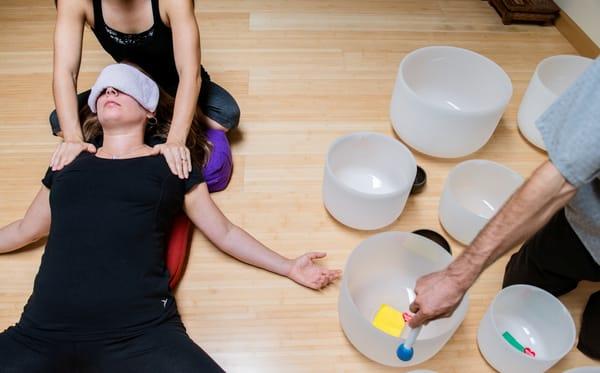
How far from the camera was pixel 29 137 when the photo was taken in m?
1.59

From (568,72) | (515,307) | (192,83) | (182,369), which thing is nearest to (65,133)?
(192,83)

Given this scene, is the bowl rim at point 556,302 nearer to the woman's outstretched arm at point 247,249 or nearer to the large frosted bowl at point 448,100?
the woman's outstretched arm at point 247,249

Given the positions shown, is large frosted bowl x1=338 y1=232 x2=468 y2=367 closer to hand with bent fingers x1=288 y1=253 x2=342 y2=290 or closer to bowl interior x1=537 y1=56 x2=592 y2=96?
hand with bent fingers x1=288 y1=253 x2=342 y2=290

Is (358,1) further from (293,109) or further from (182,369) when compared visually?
(182,369)

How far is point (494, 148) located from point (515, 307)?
61 cm

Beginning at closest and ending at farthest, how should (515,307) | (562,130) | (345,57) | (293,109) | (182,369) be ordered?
(562,130)
(182,369)
(515,307)
(293,109)
(345,57)

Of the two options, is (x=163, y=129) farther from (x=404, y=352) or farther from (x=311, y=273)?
(x=404, y=352)

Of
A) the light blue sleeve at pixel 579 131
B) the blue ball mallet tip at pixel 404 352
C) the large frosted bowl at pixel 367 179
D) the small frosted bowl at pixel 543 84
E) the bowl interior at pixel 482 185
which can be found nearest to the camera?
the light blue sleeve at pixel 579 131

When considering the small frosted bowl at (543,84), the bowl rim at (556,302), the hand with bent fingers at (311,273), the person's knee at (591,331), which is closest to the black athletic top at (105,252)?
the hand with bent fingers at (311,273)

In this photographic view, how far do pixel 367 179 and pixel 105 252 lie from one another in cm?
77

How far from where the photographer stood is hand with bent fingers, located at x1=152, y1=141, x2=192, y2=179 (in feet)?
3.91

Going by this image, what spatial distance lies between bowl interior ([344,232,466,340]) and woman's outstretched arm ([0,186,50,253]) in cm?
79

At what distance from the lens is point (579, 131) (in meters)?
0.71

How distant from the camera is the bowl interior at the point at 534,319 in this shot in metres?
1.13
